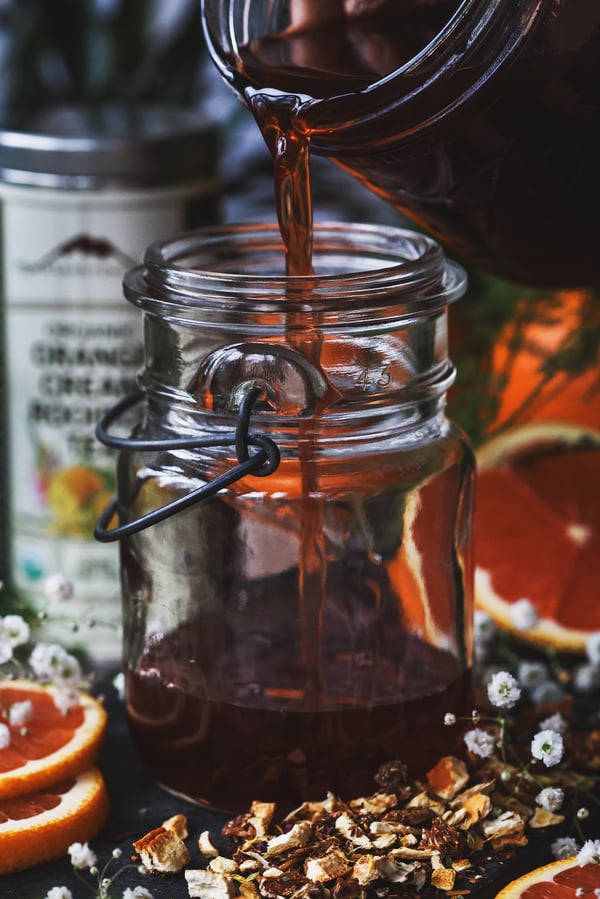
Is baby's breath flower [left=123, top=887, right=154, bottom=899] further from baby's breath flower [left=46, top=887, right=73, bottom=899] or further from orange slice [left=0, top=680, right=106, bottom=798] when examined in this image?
orange slice [left=0, top=680, right=106, bottom=798]

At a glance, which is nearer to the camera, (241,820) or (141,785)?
(241,820)

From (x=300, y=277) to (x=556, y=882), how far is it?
1.50ft

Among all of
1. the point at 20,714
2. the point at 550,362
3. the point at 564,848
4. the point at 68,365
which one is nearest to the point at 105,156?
the point at 68,365

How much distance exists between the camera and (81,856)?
996 millimetres

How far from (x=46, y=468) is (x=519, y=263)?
652 millimetres

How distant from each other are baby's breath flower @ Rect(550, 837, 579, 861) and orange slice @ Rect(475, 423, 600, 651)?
0.38 meters

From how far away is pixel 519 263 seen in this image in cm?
120

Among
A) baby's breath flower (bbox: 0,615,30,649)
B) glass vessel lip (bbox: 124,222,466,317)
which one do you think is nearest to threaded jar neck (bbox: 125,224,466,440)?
glass vessel lip (bbox: 124,222,466,317)

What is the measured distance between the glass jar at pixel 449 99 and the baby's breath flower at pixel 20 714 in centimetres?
49

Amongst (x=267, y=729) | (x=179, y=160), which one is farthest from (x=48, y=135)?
(x=267, y=729)

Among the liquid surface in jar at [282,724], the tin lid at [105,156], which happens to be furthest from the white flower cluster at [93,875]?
the tin lid at [105,156]

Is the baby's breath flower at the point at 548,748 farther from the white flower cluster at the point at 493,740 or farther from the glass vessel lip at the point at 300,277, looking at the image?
the glass vessel lip at the point at 300,277

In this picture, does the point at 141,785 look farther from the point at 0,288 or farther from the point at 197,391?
the point at 0,288

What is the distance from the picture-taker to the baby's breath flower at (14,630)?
112 centimetres
